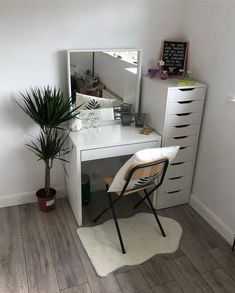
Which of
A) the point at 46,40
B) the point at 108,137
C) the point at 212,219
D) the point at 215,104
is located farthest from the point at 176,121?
the point at 46,40

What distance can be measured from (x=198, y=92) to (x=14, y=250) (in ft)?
6.03

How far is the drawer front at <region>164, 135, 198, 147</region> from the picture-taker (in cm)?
250

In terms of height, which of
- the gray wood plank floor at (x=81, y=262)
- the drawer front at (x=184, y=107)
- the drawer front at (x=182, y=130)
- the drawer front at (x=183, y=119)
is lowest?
the gray wood plank floor at (x=81, y=262)

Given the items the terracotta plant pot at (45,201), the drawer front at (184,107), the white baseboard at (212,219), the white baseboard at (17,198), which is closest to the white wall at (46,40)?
the white baseboard at (17,198)

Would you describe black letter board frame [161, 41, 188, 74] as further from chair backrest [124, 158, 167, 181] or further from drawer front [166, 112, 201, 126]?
chair backrest [124, 158, 167, 181]

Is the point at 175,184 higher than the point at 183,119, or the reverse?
the point at 183,119

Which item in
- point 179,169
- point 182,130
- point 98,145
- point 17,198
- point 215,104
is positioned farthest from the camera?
point 17,198

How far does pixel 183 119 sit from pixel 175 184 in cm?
59

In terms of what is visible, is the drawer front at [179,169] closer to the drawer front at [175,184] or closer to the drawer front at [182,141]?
the drawer front at [175,184]

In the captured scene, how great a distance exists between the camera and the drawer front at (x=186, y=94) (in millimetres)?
2354

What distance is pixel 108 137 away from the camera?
2.41m

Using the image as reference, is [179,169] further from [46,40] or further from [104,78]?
[46,40]

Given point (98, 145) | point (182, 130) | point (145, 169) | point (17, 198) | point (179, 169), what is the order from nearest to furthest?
point (145, 169)
point (98, 145)
point (182, 130)
point (179, 169)
point (17, 198)

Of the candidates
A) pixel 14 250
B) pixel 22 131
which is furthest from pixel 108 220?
pixel 22 131
